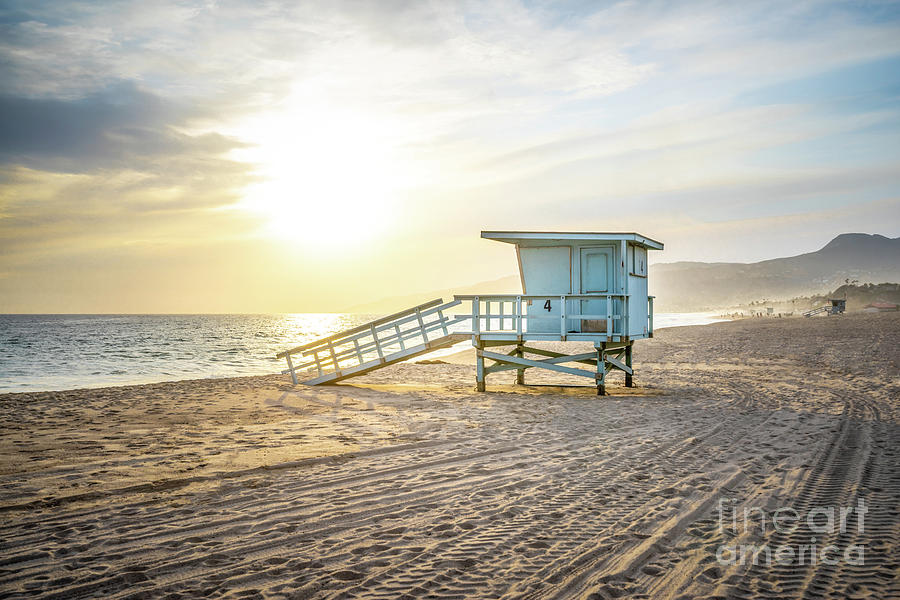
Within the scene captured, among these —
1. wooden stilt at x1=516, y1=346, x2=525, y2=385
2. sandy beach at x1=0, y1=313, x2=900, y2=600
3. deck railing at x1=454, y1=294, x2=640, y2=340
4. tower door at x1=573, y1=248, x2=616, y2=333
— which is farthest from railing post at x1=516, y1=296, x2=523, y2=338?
sandy beach at x1=0, y1=313, x2=900, y2=600

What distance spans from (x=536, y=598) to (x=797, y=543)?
2564 mm

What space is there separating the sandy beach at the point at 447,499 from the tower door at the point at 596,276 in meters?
3.45

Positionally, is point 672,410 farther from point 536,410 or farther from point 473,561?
point 473,561

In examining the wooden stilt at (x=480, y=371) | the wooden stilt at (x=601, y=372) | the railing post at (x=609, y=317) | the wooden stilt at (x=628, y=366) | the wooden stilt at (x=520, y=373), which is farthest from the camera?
the wooden stilt at (x=520, y=373)

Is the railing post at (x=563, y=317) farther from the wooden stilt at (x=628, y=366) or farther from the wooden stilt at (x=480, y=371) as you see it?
the wooden stilt at (x=628, y=366)

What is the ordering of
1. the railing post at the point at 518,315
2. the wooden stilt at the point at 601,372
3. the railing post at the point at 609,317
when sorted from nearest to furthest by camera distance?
the railing post at the point at 609,317
the wooden stilt at the point at 601,372
the railing post at the point at 518,315

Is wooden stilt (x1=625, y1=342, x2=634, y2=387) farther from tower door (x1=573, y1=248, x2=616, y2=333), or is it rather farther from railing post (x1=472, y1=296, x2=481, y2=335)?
railing post (x1=472, y1=296, x2=481, y2=335)

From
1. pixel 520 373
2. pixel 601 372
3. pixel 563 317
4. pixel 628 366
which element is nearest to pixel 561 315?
pixel 563 317

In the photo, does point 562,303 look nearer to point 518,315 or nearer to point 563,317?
point 563,317

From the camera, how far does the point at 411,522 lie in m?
5.55

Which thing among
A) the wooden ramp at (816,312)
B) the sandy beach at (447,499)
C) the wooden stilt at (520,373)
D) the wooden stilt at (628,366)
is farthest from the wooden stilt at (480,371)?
the wooden ramp at (816,312)

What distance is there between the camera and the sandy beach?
440 cm

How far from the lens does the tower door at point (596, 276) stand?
51.0 feet

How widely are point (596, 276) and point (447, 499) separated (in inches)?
415
